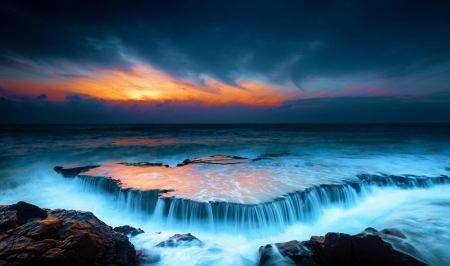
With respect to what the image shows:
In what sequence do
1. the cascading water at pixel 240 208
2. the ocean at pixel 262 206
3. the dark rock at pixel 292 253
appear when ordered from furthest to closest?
the cascading water at pixel 240 208, the ocean at pixel 262 206, the dark rock at pixel 292 253

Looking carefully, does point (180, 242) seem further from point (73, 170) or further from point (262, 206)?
point (73, 170)

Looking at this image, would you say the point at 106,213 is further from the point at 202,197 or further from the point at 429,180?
the point at 429,180

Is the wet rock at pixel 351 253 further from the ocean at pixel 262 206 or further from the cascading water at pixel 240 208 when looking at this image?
the cascading water at pixel 240 208

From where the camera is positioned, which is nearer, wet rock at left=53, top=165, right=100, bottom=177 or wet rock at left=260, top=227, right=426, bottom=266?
wet rock at left=260, top=227, right=426, bottom=266

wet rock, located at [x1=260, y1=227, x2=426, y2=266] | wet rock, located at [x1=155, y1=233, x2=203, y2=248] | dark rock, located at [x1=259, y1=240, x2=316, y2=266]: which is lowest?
wet rock, located at [x1=155, y1=233, x2=203, y2=248]

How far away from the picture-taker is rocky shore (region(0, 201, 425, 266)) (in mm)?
3414

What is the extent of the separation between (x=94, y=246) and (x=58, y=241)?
575 mm

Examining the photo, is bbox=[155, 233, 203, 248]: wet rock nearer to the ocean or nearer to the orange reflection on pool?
the ocean

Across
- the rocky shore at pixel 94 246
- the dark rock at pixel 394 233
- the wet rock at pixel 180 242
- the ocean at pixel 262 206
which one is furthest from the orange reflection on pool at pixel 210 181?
the dark rock at pixel 394 233

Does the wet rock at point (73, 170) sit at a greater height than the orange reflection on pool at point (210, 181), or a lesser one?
lesser

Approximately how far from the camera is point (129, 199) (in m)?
7.96

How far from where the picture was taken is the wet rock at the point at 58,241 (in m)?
3.33

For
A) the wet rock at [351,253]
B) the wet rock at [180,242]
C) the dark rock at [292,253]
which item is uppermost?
the wet rock at [351,253]

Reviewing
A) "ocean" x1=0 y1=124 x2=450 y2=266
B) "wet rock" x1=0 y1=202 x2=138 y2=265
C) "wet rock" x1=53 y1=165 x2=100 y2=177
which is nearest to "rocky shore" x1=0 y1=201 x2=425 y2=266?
"wet rock" x1=0 y1=202 x2=138 y2=265
